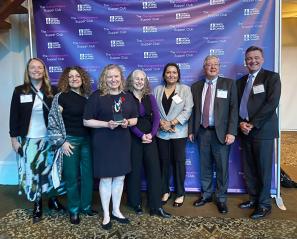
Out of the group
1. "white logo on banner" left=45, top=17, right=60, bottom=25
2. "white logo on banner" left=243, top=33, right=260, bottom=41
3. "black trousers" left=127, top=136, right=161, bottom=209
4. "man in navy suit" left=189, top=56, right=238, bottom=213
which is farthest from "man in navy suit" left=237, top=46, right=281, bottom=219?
"white logo on banner" left=45, top=17, right=60, bottom=25

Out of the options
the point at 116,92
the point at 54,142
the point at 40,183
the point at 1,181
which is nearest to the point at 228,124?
the point at 116,92

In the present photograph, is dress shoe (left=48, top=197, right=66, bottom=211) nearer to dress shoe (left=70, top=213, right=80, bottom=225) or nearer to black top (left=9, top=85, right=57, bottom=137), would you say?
dress shoe (left=70, top=213, right=80, bottom=225)

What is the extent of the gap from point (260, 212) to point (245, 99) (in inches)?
42.7

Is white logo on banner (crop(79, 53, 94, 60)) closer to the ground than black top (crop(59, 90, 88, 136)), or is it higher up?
higher up

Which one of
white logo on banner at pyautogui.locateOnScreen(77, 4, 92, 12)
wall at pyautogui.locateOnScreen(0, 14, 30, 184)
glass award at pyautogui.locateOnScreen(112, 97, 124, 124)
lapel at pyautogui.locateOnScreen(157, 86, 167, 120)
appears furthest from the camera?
wall at pyautogui.locateOnScreen(0, 14, 30, 184)

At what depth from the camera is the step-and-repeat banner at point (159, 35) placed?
3.07 meters

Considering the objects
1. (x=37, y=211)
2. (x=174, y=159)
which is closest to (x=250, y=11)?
(x=174, y=159)

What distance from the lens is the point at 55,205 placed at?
2957 mm

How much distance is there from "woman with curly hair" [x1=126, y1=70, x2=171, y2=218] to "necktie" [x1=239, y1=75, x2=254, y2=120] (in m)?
0.84

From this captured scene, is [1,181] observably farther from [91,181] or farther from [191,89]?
[191,89]

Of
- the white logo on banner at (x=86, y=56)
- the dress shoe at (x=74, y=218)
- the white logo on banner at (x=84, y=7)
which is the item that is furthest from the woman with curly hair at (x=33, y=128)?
the white logo on banner at (x=84, y=7)

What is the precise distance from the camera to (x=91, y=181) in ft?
8.85

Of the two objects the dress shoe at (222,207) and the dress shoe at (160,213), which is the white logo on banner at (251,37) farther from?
the dress shoe at (160,213)

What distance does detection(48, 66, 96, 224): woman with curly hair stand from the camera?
97.5 inches
